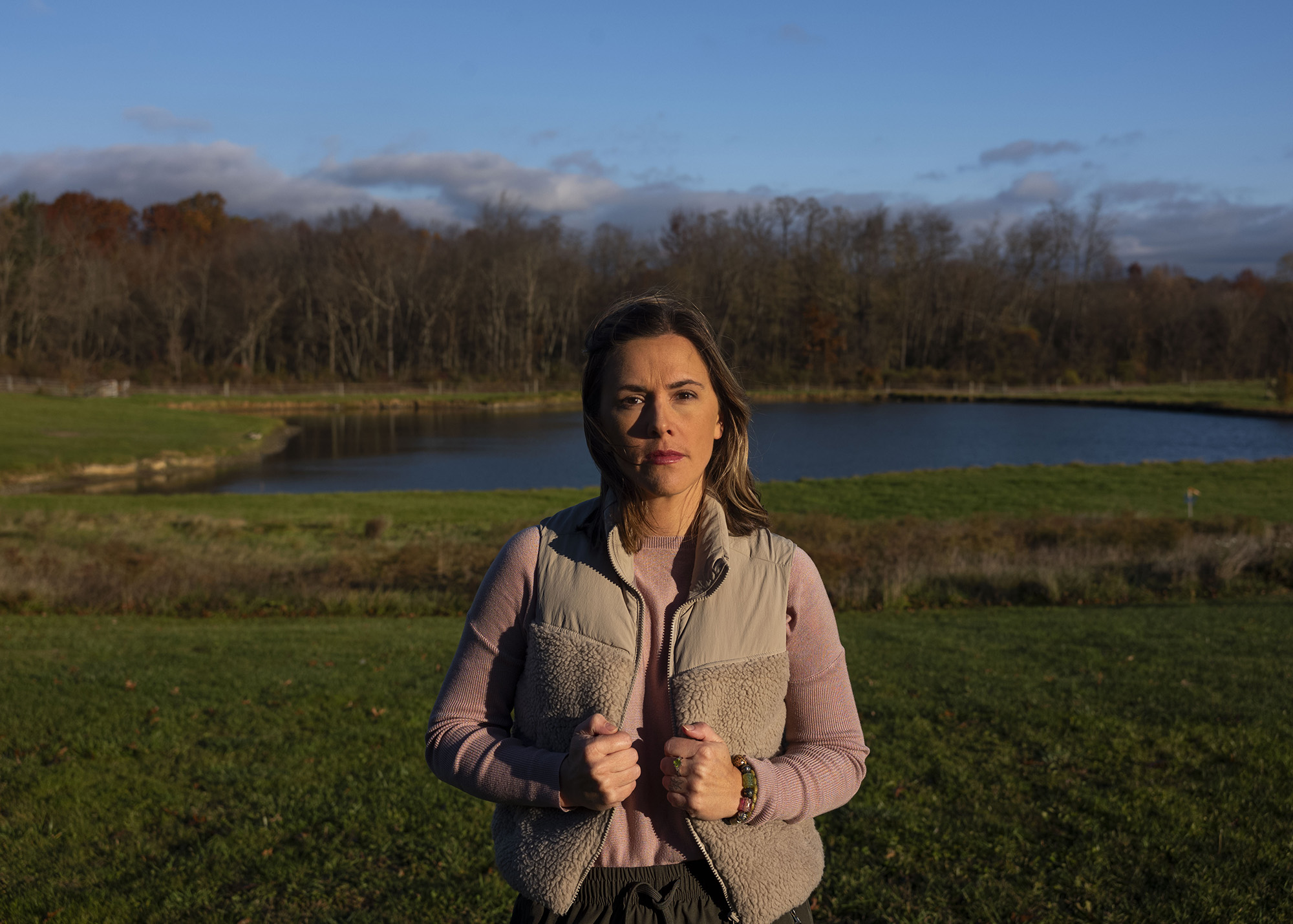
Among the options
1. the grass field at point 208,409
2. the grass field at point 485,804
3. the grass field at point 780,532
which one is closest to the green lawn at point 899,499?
the grass field at point 780,532

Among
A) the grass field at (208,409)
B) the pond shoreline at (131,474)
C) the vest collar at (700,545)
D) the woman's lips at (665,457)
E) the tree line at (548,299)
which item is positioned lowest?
the pond shoreline at (131,474)

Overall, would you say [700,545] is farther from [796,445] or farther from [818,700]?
[796,445]

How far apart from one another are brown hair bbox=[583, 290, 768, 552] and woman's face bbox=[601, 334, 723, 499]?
0.09ft

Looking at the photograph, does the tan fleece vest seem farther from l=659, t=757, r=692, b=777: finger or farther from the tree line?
the tree line

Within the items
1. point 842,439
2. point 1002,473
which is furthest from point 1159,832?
point 842,439

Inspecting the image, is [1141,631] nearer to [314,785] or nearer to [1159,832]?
[1159,832]

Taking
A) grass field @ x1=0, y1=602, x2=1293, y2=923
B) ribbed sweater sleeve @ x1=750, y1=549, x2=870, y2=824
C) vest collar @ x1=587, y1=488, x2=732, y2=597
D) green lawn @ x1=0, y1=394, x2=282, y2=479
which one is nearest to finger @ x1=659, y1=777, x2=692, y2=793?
ribbed sweater sleeve @ x1=750, y1=549, x2=870, y2=824

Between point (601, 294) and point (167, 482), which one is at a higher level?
point (601, 294)

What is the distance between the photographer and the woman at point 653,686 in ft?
6.06

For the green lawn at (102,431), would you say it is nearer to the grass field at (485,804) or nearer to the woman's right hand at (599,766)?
the grass field at (485,804)

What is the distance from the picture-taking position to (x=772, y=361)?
281ft

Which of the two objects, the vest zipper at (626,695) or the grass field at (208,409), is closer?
the vest zipper at (626,695)

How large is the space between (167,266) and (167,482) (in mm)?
50741

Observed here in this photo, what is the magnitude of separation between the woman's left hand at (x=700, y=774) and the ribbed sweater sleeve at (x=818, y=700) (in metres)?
0.19
